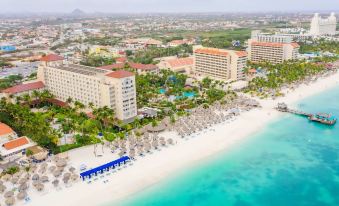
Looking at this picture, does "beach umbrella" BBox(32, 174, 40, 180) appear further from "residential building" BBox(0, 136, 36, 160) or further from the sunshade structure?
"residential building" BBox(0, 136, 36, 160)

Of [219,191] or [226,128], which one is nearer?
[219,191]

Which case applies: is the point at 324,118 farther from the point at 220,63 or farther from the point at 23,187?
the point at 23,187

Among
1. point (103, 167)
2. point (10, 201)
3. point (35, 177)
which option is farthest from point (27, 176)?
point (103, 167)

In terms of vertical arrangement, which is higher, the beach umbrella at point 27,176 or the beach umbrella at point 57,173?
the beach umbrella at point 57,173

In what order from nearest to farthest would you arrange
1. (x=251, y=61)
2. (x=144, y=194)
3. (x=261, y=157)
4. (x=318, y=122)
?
1. (x=144, y=194)
2. (x=261, y=157)
3. (x=318, y=122)
4. (x=251, y=61)

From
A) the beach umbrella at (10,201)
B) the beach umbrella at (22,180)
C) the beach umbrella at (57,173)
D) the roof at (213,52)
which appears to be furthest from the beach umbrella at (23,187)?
the roof at (213,52)

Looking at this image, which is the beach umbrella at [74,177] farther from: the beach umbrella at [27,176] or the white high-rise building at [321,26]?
the white high-rise building at [321,26]

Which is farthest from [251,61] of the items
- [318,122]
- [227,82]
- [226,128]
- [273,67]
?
[226,128]

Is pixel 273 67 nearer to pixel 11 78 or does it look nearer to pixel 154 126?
pixel 154 126
